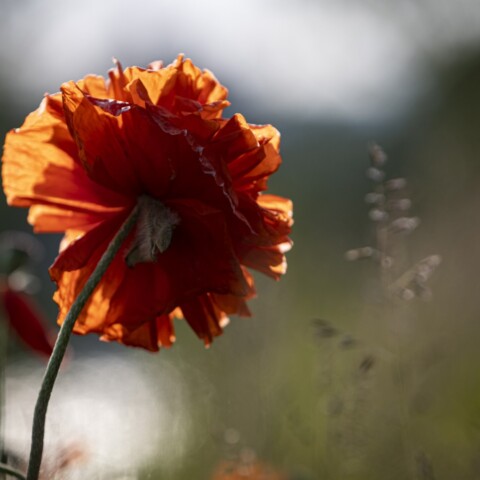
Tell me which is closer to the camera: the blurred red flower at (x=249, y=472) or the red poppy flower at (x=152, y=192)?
the red poppy flower at (x=152, y=192)

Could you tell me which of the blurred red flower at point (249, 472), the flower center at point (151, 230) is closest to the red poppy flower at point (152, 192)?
the flower center at point (151, 230)

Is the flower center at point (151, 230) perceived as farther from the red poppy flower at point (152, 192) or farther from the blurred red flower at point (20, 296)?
the blurred red flower at point (20, 296)

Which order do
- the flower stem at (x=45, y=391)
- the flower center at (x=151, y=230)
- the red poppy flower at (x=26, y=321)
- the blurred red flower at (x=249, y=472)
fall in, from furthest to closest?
the red poppy flower at (x=26, y=321) < the blurred red flower at (x=249, y=472) < the flower center at (x=151, y=230) < the flower stem at (x=45, y=391)

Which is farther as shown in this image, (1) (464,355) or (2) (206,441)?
(1) (464,355)

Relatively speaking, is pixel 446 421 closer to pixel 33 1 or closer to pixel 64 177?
pixel 64 177

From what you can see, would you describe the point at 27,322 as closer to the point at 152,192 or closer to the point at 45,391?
the point at 152,192

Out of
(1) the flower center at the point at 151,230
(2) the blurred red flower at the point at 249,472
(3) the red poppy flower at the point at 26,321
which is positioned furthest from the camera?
(3) the red poppy flower at the point at 26,321

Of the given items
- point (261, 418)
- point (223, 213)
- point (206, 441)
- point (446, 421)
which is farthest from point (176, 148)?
point (446, 421)

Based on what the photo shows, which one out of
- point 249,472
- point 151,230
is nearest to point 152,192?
point 151,230
